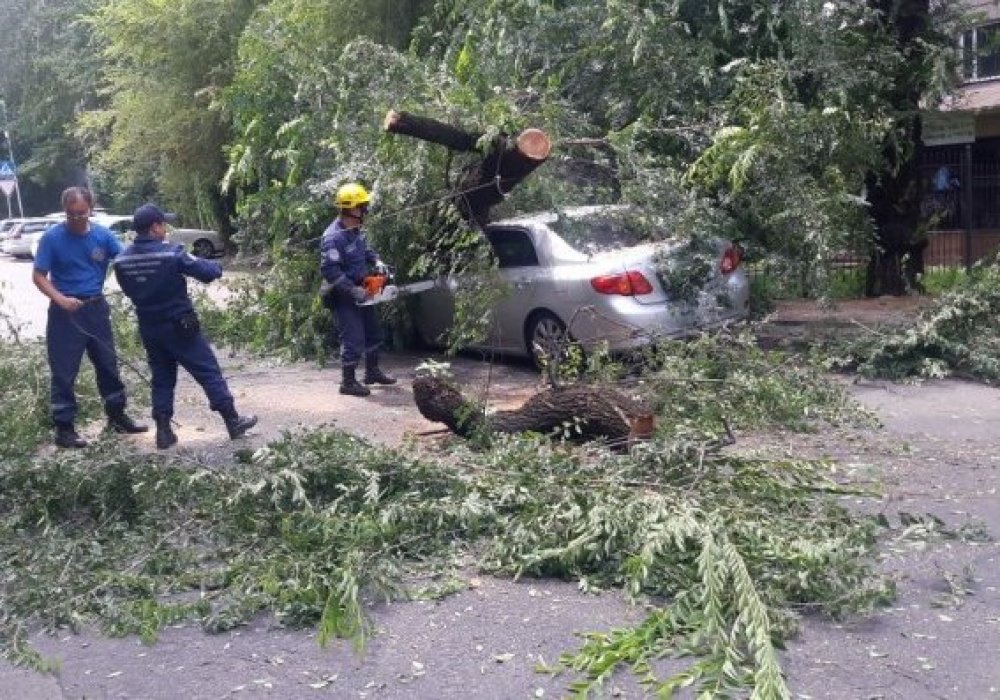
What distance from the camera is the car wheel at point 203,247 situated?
30.5 meters

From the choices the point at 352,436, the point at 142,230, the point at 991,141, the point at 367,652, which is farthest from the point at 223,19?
the point at 367,652

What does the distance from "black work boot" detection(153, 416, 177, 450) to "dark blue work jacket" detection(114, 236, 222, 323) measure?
68 centimetres

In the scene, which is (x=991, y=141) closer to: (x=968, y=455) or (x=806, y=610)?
(x=968, y=455)

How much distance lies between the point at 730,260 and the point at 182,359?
16.0 feet

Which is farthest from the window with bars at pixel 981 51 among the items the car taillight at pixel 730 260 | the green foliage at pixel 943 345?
the car taillight at pixel 730 260

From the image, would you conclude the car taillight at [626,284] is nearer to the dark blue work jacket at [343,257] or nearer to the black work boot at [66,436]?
the dark blue work jacket at [343,257]

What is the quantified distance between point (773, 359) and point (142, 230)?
4.39 m

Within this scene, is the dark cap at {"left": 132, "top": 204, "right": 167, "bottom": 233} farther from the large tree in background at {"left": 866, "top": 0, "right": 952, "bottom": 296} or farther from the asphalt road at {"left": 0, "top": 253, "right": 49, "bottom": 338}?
the large tree in background at {"left": 866, "top": 0, "right": 952, "bottom": 296}

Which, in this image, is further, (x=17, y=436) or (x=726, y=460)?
(x=17, y=436)

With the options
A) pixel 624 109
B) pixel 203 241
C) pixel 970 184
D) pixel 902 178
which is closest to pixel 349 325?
pixel 624 109

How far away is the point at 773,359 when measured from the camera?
9055 millimetres

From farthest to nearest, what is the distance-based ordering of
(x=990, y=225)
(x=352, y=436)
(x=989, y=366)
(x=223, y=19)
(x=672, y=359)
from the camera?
(x=223, y=19) < (x=990, y=225) < (x=989, y=366) < (x=672, y=359) < (x=352, y=436)

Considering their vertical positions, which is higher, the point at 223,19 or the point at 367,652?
the point at 223,19

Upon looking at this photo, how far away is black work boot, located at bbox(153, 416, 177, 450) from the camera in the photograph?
866 cm
